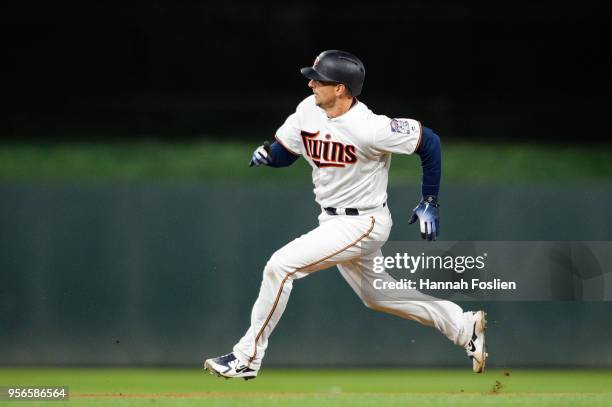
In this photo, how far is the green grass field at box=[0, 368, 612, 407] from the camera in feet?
20.8

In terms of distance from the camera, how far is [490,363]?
8.80 meters

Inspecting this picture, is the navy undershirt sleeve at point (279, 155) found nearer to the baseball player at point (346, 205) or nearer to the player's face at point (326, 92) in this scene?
the baseball player at point (346, 205)

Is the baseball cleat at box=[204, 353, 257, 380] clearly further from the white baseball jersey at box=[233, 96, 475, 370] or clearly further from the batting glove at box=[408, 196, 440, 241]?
the batting glove at box=[408, 196, 440, 241]

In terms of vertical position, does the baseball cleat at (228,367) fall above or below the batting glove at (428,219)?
below

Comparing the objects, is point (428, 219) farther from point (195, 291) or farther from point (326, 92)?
point (195, 291)

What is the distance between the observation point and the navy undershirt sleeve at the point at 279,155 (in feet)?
21.4

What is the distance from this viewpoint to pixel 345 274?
647 cm

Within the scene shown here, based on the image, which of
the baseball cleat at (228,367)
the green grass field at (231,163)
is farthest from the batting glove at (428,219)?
the green grass field at (231,163)

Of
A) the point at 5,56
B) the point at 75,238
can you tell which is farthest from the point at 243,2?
the point at 75,238

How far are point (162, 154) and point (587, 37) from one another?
5300 millimetres

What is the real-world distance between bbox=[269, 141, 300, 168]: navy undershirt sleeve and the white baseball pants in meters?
0.44

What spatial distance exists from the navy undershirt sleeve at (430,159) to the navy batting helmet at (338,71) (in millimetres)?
491

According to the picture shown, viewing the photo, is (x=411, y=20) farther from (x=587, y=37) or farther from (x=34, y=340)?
(x=34, y=340)

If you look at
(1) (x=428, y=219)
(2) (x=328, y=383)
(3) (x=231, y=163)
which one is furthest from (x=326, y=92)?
(3) (x=231, y=163)
